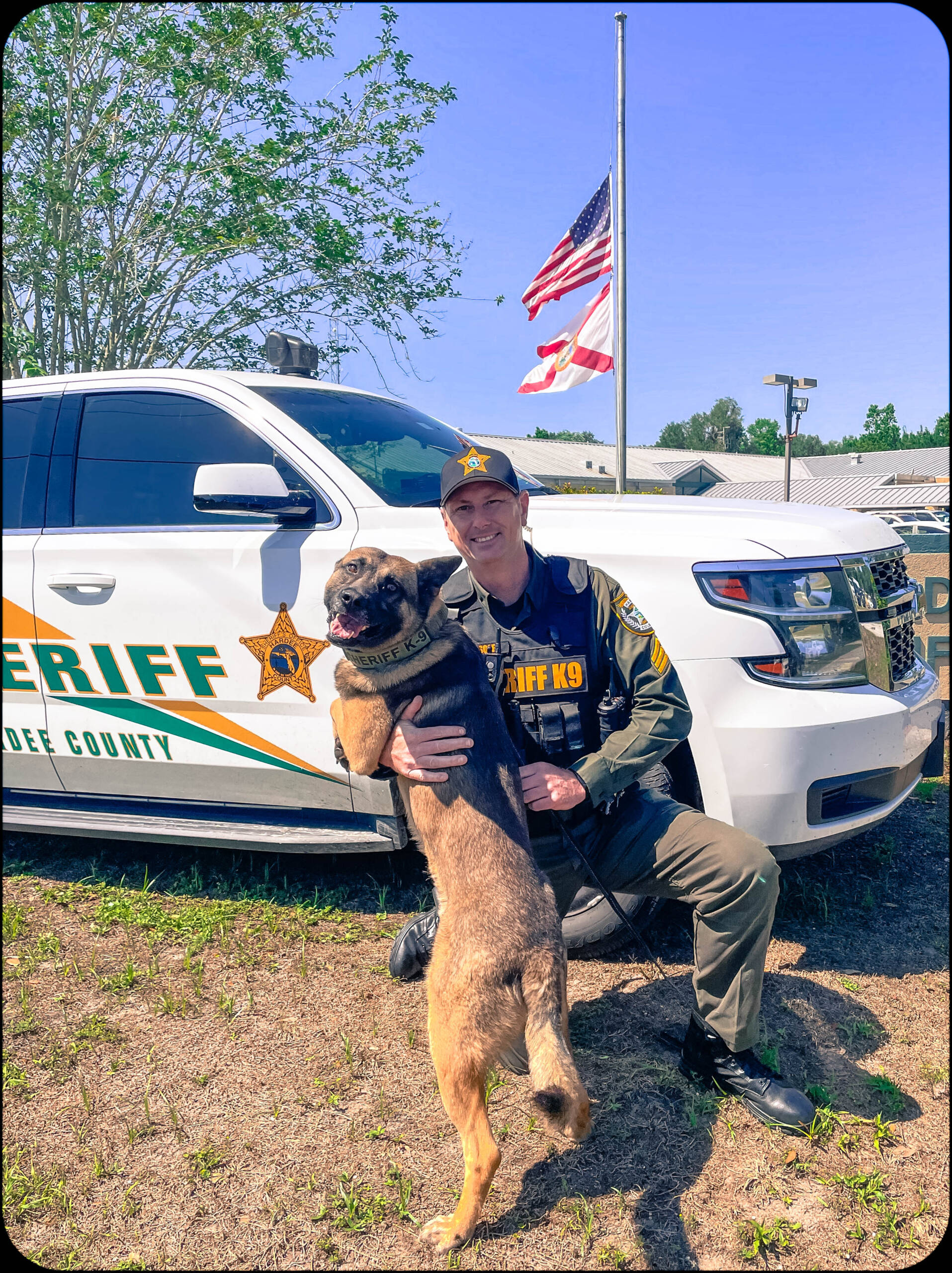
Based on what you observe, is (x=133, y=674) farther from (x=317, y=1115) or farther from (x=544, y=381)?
(x=544, y=381)

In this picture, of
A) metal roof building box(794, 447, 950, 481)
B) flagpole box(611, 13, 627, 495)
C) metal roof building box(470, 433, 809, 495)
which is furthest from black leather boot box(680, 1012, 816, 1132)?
metal roof building box(794, 447, 950, 481)

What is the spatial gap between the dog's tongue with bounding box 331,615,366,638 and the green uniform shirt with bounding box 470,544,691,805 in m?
0.51

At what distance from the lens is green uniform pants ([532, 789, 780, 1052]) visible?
2.20 meters

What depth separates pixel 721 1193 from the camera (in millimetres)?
1966

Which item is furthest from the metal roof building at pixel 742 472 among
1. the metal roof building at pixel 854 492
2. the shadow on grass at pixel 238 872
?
the shadow on grass at pixel 238 872

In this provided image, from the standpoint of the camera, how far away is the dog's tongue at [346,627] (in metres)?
2.10

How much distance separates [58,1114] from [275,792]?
122cm

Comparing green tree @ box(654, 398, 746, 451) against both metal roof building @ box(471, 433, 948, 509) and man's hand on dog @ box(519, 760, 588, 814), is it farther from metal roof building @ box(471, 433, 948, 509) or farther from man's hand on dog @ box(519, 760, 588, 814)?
man's hand on dog @ box(519, 760, 588, 814)

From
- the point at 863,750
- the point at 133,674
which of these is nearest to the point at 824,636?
the point at 863,750

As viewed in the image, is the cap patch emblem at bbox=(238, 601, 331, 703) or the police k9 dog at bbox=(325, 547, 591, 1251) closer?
the police k9 dog at bbox=(325, 547, 591, 1251)

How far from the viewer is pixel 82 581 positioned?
3.26 meters

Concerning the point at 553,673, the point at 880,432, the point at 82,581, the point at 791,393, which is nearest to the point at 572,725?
the point at 553,673

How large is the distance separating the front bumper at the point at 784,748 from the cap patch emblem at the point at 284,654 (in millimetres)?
1349

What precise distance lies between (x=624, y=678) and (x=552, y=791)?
43 cm
